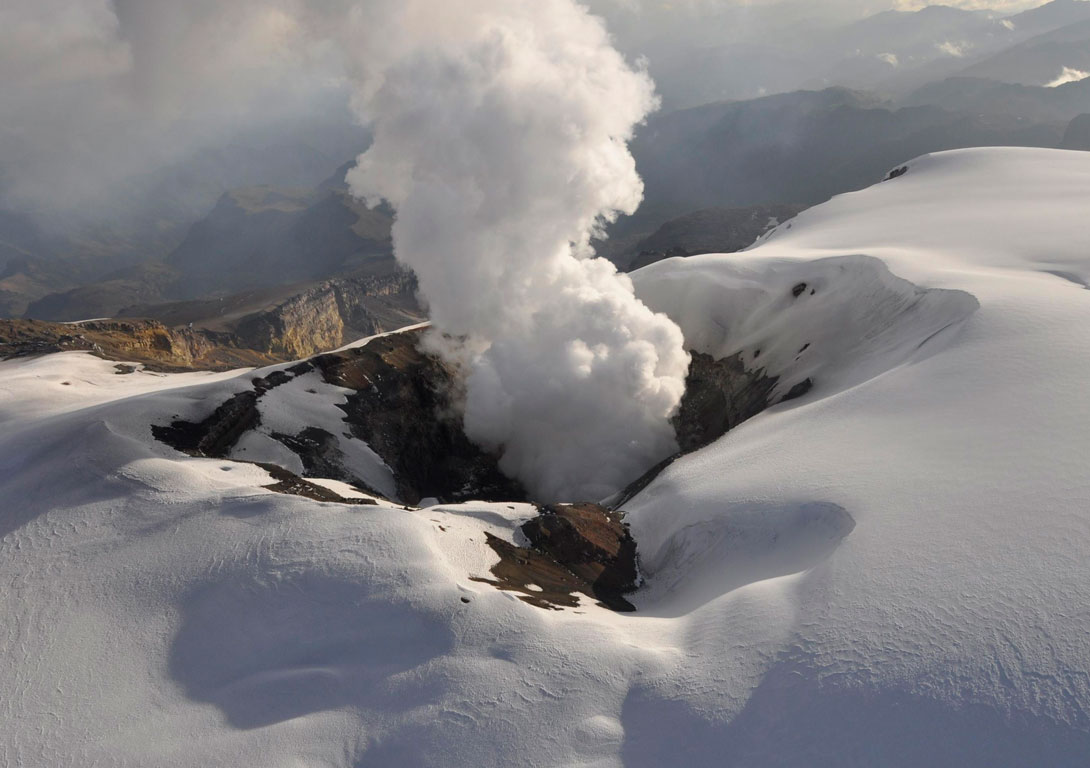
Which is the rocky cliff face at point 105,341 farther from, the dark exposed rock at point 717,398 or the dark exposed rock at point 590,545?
the dark exposed rock at point 717,398

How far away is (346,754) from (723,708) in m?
9.91

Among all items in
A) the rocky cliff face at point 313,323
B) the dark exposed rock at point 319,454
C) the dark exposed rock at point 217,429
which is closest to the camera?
the dark exposed rock at point 217,429

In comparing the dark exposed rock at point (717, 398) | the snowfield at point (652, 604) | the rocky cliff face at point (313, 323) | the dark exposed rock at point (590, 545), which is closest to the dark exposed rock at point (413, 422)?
the dark exposed rock at point (717, 398)

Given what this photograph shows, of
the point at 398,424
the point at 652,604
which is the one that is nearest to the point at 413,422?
the point at 398,424

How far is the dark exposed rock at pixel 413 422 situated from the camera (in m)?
49.3

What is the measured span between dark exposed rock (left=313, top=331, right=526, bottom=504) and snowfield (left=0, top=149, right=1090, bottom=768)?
15.6 metres

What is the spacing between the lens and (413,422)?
2111 inches

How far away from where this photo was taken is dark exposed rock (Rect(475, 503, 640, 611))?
25.8m

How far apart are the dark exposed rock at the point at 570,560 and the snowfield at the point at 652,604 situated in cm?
100

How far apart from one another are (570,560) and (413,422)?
27081mm

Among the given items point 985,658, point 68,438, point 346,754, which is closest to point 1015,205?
point 985,658

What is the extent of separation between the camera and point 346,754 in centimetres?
1684

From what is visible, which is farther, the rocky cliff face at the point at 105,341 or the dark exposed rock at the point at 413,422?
the rocky cliff face at the point at 105,341

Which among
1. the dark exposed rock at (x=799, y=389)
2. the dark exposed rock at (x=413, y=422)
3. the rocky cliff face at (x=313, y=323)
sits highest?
the dark exposed rock at (x=799, y=389)
